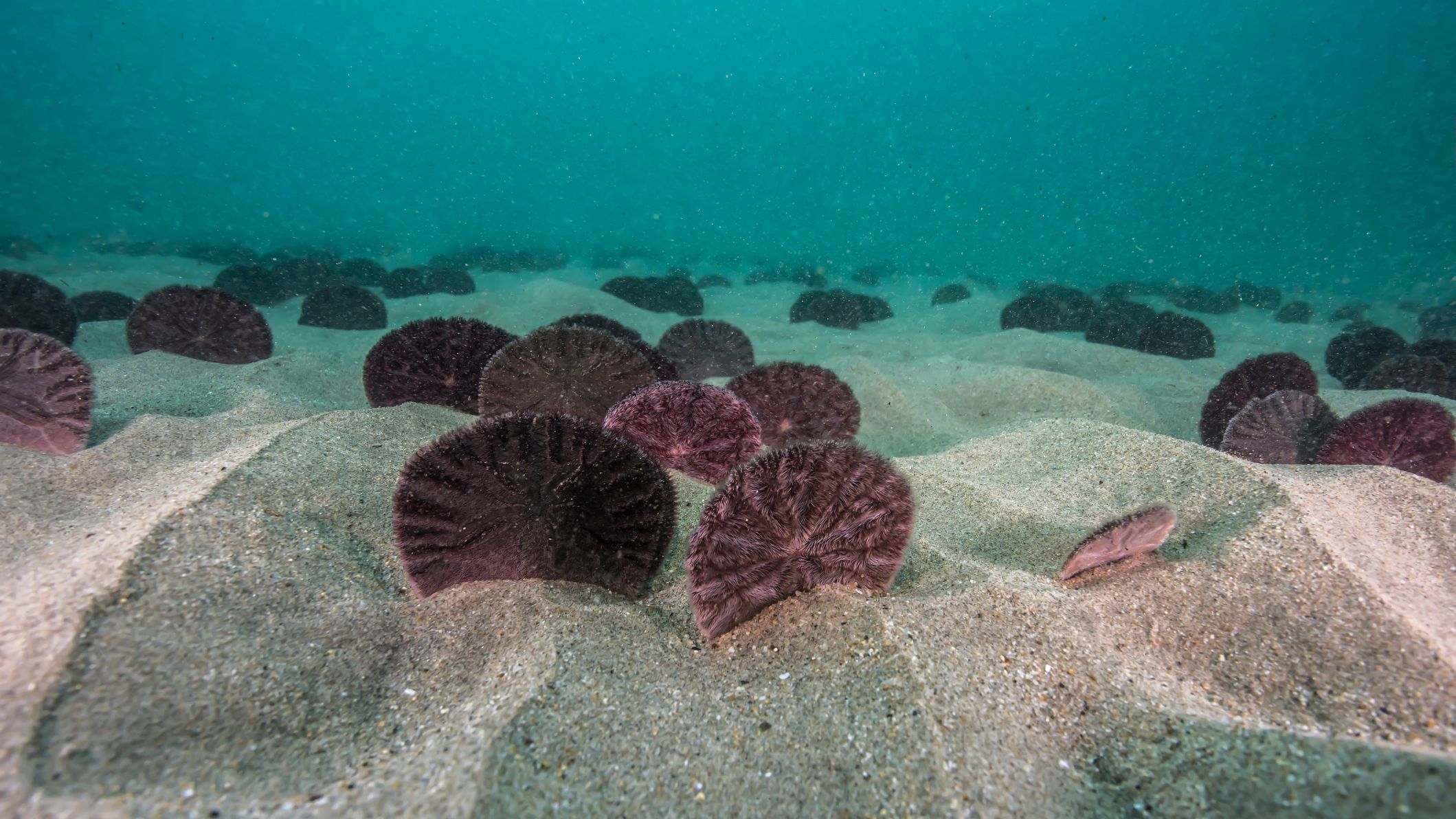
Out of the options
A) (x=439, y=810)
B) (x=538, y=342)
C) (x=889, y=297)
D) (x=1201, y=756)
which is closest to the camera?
(x=439, y=810)

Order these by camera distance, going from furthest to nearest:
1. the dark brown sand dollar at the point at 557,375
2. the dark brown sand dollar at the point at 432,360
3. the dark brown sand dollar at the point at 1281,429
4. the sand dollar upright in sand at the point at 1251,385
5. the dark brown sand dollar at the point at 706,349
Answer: the dark brown sand dollar at the point at 706,349, the sand dollar upright in sand at the point at 1251,385, the dark brown sand dollar at the point at 432,360, the dark brown sand dollar at the point at 1281,429, the dark brown sand dollar at the point at 557,375

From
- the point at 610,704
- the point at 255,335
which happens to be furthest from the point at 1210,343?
the point at 255,335

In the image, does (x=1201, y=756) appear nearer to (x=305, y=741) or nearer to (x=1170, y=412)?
(x=305, y=741)

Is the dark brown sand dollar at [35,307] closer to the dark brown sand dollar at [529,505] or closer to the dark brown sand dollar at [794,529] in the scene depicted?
the dark brown sand dollar at [529,505]

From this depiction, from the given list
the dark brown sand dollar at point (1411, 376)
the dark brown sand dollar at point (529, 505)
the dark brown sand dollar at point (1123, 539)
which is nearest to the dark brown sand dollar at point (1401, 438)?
the dark brown sand dollar at point (1123, 539)

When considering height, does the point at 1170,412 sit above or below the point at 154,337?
below

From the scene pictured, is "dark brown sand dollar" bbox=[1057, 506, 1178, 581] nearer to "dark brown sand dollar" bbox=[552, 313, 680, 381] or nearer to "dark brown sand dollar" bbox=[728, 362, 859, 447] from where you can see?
"dark brown sand dollar" bbox=[728, 362, 859, 447]

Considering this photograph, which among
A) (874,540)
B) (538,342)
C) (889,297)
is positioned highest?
(538,342)
